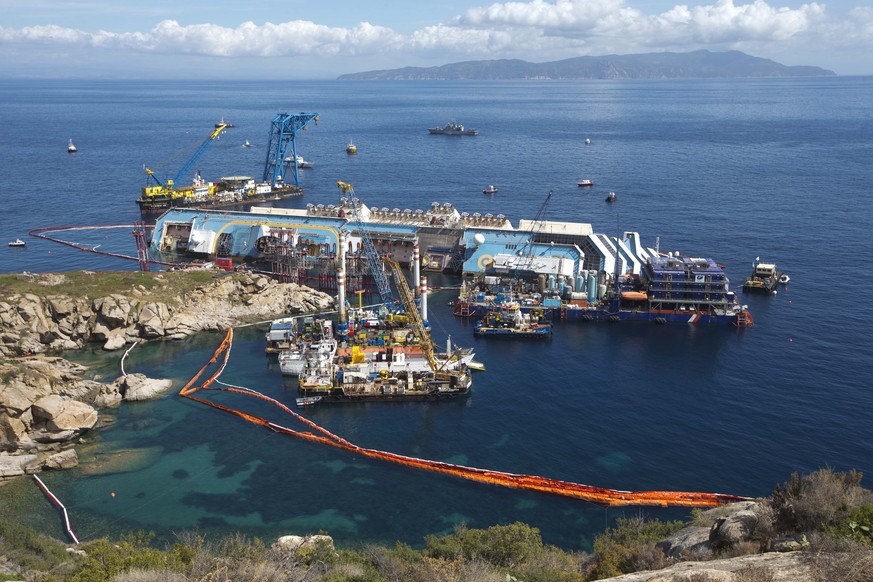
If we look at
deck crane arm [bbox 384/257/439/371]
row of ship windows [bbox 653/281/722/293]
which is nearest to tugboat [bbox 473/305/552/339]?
deck crane arm [bbox 384/257/439/371]

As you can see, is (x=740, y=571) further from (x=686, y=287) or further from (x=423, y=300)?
(x=686, y=287)

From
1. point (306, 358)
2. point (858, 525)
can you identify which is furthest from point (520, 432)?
point (858, 525)

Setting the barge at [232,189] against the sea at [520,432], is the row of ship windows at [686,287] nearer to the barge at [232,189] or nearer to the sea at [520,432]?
the sea at [520,432]

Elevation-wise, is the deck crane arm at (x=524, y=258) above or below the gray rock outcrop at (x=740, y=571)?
above

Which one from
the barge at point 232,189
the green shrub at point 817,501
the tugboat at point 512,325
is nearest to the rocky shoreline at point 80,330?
the tugboat at point 512,325

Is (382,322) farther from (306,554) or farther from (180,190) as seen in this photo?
(180,190)

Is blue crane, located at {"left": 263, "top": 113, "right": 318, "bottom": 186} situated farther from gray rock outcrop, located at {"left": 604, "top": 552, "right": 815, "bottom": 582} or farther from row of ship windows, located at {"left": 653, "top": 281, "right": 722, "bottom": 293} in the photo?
gray rock outcrop, located at {"left": 604, "top": 552, "right": 815, "bottom": 582}

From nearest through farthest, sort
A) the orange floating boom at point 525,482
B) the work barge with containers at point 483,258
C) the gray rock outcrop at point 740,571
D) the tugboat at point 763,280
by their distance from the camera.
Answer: the gray rock outcrop at point 740,571, the orange floating boom at point 525,482, the work barge with containers at point 483,258, the tugboat at point 763,280
